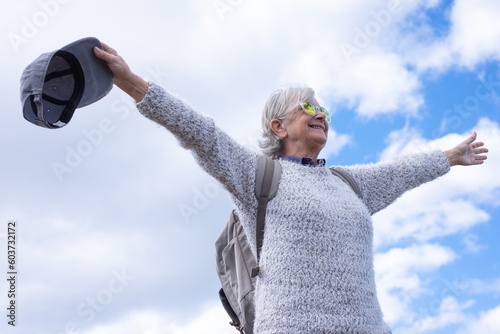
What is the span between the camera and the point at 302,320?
96.7 inches

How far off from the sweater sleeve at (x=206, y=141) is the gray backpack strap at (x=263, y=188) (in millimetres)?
38

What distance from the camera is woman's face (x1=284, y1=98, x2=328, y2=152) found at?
A: 312 cm

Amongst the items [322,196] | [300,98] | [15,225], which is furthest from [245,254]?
[15,225]

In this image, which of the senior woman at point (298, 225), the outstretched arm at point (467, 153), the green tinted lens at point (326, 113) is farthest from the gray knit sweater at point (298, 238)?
the outstretched arm at point (467, 153)

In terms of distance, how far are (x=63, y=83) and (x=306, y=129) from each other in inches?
55.2

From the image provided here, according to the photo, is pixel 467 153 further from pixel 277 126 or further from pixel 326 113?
pixel 277 126

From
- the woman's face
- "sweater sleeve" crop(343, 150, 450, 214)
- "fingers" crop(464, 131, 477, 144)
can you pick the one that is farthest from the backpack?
"fingers" crop(464, 131, 477, 144)

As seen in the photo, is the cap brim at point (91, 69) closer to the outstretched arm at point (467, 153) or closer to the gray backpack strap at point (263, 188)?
the gray backpack strap at point (263, 188)

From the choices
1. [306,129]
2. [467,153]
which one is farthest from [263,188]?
[467,153]

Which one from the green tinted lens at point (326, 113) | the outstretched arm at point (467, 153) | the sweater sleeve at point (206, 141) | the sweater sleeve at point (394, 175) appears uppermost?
the outstretched arm at point (467, 153)

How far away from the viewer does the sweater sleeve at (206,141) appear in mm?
2418

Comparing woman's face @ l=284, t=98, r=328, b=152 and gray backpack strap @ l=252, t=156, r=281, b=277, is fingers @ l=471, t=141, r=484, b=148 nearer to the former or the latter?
woman's face @ l=284, t=98, r=328, b=152

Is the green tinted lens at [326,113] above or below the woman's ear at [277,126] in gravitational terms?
above

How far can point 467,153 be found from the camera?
151 inches
